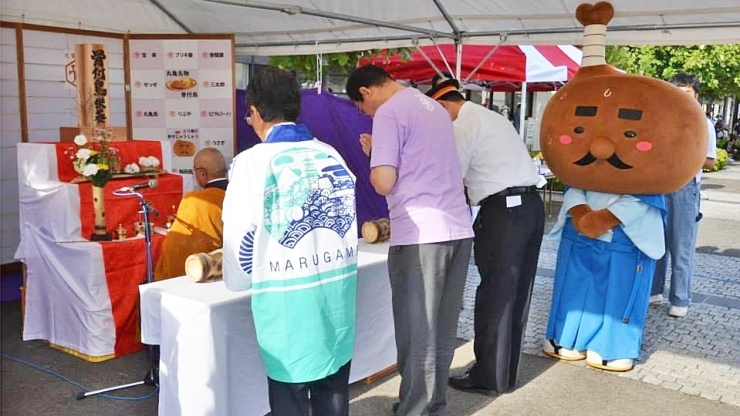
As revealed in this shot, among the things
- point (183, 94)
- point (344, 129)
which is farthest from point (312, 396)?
point (344, 129)

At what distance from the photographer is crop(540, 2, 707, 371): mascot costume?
360cm

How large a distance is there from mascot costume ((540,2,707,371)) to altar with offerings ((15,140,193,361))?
261cm

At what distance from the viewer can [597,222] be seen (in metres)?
3.80

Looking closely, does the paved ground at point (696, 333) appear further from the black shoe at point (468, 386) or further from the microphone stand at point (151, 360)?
the microphone stand at point (151, 360)

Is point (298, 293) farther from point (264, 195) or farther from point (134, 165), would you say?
point (134, 165)

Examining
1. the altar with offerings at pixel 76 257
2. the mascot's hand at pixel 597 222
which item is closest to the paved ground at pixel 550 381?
the altar with offerings at pixel 76 257

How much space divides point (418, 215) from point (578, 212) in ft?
5.40

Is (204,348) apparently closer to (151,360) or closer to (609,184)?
(151,360)

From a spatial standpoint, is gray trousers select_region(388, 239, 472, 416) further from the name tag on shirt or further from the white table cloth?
the white table cloth

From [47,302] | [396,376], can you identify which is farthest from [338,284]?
[47,302]

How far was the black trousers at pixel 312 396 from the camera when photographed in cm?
219

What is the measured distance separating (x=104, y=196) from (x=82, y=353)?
976 mm

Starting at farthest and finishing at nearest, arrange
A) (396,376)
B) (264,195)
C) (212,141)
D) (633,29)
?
(212,141), (633,29), (396,376), (264,195)

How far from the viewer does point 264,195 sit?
2012mm
